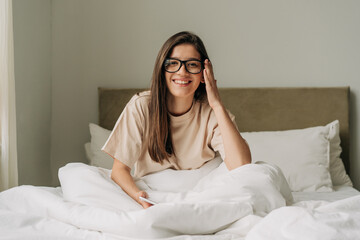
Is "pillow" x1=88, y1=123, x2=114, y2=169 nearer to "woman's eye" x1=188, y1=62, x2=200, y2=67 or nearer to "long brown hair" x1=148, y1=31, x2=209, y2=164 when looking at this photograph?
"long brown hair" x1=148, y1=31, x2=209, y2=164

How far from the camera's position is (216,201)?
1.24 meters

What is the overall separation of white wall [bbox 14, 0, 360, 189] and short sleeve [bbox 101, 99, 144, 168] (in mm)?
1102

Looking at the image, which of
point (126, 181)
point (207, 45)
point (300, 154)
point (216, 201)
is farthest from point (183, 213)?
point (207, 45)

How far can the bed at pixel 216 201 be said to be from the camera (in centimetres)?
107

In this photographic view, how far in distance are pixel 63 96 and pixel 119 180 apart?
147 cm

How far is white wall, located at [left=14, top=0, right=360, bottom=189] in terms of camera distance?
2.83m

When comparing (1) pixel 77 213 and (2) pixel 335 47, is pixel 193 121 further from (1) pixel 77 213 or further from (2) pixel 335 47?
(2) pixel 335 47

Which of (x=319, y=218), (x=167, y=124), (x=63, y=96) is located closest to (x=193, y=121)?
(x=167, y=124)

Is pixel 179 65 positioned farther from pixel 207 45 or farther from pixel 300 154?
pixel 207 45

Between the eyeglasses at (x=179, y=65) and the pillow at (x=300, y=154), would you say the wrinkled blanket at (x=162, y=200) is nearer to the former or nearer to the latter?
the eyeglasses at (x=179, y=65)

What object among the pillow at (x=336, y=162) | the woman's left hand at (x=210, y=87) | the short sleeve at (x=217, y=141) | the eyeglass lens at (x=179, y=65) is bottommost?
the pillow at (x=336, y=162)

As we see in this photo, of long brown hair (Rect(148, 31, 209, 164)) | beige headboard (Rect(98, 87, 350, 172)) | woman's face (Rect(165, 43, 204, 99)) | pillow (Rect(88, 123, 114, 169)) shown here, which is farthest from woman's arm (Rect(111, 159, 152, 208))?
beige headboard (Rect(98, 87, 350, 172))

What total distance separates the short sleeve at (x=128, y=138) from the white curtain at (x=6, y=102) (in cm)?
61

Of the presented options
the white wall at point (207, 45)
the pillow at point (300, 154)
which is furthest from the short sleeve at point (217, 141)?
the white wall at point (207, 45)
